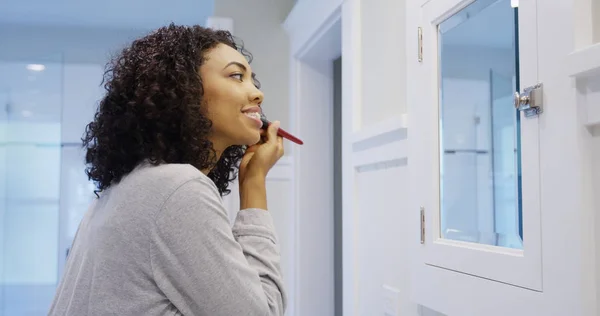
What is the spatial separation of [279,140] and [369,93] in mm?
668

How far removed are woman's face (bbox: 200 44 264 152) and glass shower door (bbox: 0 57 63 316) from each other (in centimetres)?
310

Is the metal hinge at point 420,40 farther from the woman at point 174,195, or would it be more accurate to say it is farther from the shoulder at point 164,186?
the shoulder at point 164,186

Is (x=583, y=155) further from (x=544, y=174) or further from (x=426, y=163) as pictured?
(x=426, y=163)

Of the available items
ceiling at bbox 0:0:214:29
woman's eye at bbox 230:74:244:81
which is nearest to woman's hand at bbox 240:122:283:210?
woman's eye at bbox 230:74:244:81

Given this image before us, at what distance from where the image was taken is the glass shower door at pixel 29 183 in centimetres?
368

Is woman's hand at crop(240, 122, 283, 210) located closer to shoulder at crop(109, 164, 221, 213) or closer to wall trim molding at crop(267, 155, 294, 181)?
shoulder at crop(109, 164, 221, 213)

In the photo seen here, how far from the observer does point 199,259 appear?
784mm

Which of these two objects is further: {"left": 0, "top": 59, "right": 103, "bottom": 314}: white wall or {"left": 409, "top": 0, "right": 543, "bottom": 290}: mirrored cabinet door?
{"left": 0, "top": 59, "right": 103, "bottom": 314}: white wall

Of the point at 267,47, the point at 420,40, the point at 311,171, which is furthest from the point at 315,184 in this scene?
the point at 420,40

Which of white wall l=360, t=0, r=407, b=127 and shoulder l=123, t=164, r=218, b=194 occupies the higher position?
white wall l=360, t=0, r=407, b=127

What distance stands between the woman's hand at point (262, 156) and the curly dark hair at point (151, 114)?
0.34ft

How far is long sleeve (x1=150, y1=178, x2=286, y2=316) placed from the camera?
78cm

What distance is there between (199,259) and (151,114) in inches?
8.8

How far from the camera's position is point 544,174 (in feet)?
2.88
